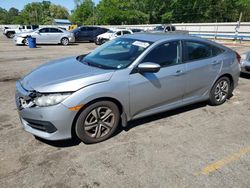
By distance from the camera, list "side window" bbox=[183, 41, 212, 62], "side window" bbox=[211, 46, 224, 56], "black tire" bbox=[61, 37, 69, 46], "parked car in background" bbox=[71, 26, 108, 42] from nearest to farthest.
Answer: "side window" bbox=[183, 41, 212, 62], "side window" bbox=[211, 46, 224, 56], "black tire" bbox=[61, 37, 69, 46], "parked car in background" bbox=[71, 26, 108, 42]

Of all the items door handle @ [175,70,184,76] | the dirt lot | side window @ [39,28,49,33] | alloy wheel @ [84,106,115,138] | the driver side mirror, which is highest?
side window @ [39,28,49,33]

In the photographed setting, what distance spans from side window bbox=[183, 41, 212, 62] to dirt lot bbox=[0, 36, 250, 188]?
45.3 inches

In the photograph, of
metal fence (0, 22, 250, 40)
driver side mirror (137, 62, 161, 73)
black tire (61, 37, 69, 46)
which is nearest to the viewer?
driver side mirror (137, 62, 161, 73)

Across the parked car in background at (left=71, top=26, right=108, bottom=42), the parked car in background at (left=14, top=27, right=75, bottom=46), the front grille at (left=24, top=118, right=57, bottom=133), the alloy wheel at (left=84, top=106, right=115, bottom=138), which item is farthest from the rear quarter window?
the parked car in background at (left=71, top=26, right=108, bottom=42)

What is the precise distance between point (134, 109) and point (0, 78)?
563 cm

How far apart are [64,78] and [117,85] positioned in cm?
76

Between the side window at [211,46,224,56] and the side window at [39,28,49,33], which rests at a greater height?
the side window at [39,28,49,33]

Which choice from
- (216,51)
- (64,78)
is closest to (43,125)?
(64,78)

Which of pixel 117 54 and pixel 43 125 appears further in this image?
pixel 117 54

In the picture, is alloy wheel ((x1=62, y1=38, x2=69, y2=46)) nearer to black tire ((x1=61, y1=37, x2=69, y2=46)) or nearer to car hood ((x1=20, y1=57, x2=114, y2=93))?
black tire ((x1=61, y1=37, x2=69, y2=46))

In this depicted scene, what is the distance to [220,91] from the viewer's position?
17.2 ft

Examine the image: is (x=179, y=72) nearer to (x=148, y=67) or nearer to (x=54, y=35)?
(x=148, y=67)

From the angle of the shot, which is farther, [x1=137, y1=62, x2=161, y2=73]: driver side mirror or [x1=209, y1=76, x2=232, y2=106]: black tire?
[x1=209, y1=76, x2=232, y2=106]: black tire

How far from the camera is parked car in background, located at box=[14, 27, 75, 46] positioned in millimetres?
19078
